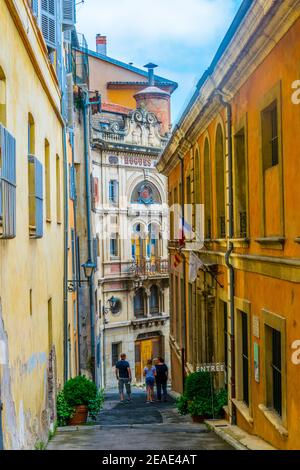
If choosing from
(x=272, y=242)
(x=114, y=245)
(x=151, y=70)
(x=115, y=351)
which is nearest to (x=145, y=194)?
(x=114, y=245)

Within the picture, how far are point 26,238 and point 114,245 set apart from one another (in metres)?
30.6

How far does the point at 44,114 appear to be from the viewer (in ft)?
45.8

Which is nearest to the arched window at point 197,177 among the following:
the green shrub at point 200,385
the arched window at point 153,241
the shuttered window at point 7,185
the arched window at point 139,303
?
the green shrub at point 200,385

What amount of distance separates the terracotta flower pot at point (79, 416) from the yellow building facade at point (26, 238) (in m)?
0.69

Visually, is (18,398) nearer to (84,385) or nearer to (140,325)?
(84,385)

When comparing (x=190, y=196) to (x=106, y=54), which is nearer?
(x=190, y=196)

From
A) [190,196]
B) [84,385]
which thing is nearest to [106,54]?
[190,196]

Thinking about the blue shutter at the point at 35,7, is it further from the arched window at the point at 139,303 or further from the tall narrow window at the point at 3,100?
the arched window at the point at 139,303

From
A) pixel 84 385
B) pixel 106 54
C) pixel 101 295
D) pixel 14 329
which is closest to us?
pixel 14 329

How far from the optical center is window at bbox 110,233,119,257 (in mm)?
40731

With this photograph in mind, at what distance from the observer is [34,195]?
35.1 feet

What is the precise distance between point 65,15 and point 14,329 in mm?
11841

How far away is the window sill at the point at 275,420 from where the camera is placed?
9868mm
